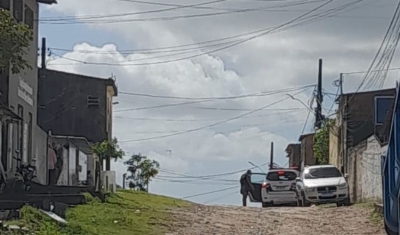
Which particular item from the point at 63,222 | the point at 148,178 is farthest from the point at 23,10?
the point at 148,178

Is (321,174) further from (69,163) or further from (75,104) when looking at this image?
(75,104)

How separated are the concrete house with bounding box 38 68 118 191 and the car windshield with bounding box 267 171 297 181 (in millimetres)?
17989

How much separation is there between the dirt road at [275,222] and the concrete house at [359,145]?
2535 mm

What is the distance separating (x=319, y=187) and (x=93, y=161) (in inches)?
485

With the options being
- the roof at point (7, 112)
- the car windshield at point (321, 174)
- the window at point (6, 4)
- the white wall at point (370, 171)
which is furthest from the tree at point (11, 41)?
the car windshield at point (321, 174)

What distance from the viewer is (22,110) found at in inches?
1187

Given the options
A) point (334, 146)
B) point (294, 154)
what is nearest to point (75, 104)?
point (334, 146)

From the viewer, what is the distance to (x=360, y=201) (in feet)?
109

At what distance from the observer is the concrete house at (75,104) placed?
52719 millimetres

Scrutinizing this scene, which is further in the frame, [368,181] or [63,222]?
[368,181]

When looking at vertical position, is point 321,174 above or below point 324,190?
above

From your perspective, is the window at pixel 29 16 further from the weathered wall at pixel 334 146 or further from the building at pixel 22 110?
the weathered wall at pixel 334 146

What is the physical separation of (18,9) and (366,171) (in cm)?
1334

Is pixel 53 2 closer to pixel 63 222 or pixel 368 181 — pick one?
pixel 368 181
